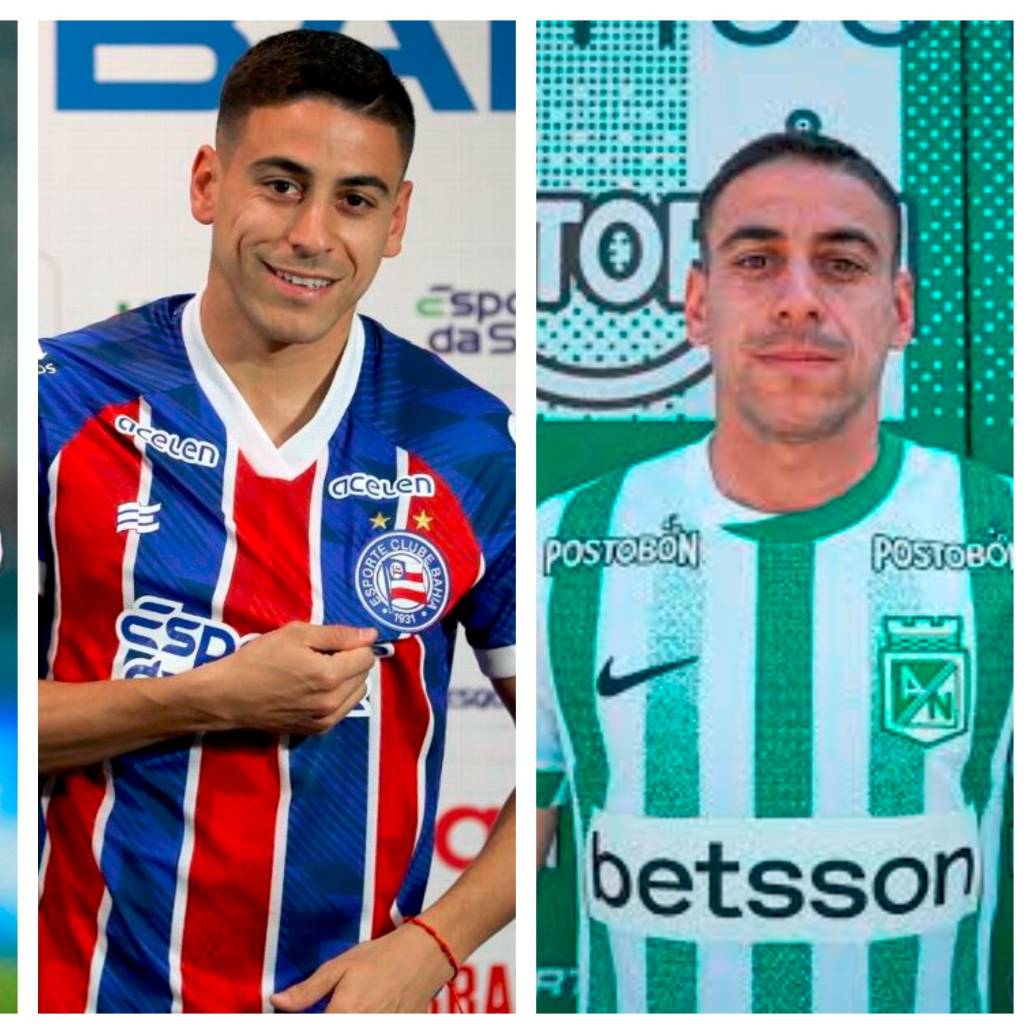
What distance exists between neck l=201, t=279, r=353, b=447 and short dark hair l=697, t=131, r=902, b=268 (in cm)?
74

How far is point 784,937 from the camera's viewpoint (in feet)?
11.4

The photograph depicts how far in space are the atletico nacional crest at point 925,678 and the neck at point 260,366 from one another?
3.60ft

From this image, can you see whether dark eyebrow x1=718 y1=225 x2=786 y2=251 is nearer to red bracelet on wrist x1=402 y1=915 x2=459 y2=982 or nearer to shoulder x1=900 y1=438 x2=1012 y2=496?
shoulder x1=900 y1=438 x2=1012 y2=496

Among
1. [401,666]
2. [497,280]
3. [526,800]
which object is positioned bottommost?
[526,800]

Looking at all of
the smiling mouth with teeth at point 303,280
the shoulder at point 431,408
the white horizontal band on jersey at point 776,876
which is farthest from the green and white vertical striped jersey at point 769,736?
the smiling mouth with teeth at point 303,280

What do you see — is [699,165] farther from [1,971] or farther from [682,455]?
[1,971]

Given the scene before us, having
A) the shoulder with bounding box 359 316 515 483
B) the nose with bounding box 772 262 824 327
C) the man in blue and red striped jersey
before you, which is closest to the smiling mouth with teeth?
the man in blue and red striped jersey

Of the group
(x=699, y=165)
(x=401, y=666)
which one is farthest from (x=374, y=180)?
(x=401, y=666)

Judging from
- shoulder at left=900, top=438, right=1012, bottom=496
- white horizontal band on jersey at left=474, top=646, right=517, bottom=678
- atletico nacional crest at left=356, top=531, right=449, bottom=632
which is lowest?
white horizontal band on jersey at left=474, top=646, right=517, bottom=678

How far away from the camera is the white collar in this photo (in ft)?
11.2

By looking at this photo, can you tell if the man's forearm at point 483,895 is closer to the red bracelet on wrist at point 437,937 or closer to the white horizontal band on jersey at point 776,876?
the red bracelet on wrist at point 437,937

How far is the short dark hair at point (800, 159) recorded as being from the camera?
3484 mm

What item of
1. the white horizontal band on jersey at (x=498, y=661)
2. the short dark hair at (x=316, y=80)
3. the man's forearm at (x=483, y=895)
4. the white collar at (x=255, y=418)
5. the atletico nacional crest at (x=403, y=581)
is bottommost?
the man's forearm at (x=483, y=895)

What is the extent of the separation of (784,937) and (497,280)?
1247 mm
